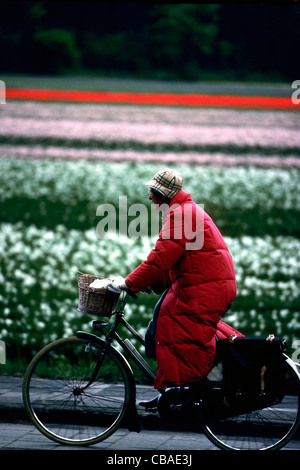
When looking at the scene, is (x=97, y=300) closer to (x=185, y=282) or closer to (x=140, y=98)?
(x=185, y=282)

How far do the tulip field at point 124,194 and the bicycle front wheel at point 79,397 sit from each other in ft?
7.08

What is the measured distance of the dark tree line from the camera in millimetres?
17250

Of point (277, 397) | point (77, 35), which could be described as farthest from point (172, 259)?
point (77, 35)

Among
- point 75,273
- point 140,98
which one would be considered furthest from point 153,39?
point 75,273

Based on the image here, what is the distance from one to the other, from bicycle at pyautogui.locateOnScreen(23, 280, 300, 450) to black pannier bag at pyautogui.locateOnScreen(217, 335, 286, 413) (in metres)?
0.02

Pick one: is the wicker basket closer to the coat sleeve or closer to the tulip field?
the coat sleeve

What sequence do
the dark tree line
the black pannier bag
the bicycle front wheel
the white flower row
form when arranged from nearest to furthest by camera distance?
the black pannier bag, the bicycle front wheel, the white flower row, the dark tree line

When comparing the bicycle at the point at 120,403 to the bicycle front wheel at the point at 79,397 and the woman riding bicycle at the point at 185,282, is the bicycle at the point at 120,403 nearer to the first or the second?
the bicycle front wheel at the point at 79,397

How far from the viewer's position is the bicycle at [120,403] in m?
4.73

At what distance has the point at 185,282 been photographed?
4559mm

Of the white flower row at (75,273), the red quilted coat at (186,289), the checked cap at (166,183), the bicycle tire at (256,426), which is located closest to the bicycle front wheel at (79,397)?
the red quilted coat at (186,289)

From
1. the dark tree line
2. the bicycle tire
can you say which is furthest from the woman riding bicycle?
the dark tree line

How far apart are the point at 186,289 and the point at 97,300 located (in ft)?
1.72

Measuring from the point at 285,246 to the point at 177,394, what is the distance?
28.5 ft
